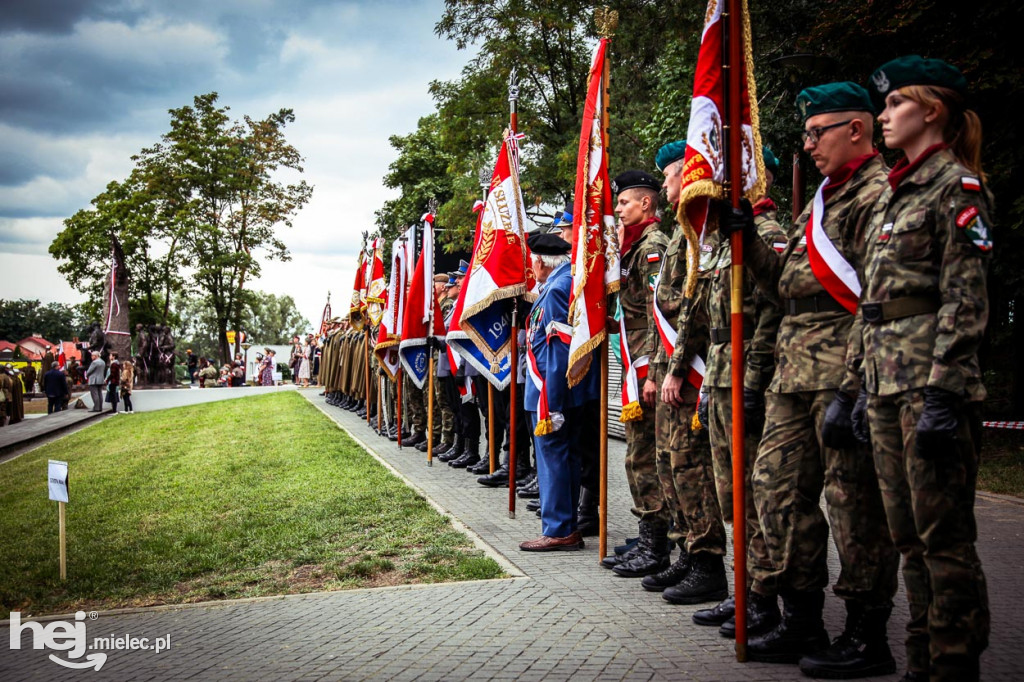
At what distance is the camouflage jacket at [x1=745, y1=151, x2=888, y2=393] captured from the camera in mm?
3947

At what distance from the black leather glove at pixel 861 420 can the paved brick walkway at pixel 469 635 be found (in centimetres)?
114

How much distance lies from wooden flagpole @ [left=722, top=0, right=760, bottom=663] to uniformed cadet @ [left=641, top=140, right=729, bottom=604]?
71cm

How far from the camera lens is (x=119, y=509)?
9648 mm

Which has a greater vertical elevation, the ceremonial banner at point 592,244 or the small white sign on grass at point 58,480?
the ceremonial banner at point 592,244

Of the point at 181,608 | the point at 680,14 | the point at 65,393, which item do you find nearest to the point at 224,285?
the point at 65,393

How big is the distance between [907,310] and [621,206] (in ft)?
9.73

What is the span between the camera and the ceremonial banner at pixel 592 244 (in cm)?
623

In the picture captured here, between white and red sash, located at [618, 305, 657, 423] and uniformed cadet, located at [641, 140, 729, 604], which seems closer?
uniformed cadet, located at [641, 140, 729, 604]

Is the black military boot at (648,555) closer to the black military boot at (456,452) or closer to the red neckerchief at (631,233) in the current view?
the red neckerchief at (631,233)

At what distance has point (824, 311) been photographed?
13.3ft

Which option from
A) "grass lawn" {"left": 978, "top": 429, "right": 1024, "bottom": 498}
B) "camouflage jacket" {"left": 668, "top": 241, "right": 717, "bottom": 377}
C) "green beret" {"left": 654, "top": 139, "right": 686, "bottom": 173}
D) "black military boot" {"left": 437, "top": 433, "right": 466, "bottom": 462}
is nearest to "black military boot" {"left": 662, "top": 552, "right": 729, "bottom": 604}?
"camouflage jacket" {"left": 668, "top": 241, "right": 717, "bottom": 377}

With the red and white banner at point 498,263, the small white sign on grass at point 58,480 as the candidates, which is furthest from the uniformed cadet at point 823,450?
the small white sign on grass at point 58,480

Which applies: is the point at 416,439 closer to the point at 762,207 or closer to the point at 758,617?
the point at 762,207

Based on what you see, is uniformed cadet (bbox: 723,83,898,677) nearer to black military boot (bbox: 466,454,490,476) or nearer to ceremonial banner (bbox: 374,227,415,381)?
black military boot (bbox: 466,454,490,476)
